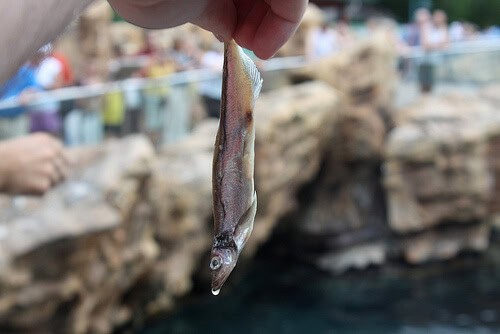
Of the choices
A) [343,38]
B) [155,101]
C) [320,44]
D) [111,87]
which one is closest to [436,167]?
[320,44]

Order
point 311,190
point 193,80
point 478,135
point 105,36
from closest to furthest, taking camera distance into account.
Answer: point 193,80, point 478,135, point 311,190, point 105,36

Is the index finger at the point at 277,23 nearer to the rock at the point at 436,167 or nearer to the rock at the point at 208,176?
the rock at the point at 208,176

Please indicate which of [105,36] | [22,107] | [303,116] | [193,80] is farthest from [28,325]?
[105,36]

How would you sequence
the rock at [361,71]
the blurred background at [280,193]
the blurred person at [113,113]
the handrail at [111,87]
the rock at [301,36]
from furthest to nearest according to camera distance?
1. the rock at [301,36]
2. the rock at [361,71]
3. the blurred person at [113,113]
4. the handrail at [111,87]
5. the blurred background at [280,193]

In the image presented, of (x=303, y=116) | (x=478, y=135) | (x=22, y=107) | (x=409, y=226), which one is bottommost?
(x=409, y=226)

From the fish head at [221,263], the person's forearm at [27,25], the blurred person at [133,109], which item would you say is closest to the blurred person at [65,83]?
the blurred person at [133,109]

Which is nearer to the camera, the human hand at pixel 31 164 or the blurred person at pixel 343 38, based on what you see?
the human hand at pixel 31 164

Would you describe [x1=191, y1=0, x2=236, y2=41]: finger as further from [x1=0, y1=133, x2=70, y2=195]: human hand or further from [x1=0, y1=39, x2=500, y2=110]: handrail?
[x1=0, y1=39, x2=500, y2=110]: handrail

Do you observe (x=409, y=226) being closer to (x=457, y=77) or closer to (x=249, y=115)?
(x=457, y=77)
